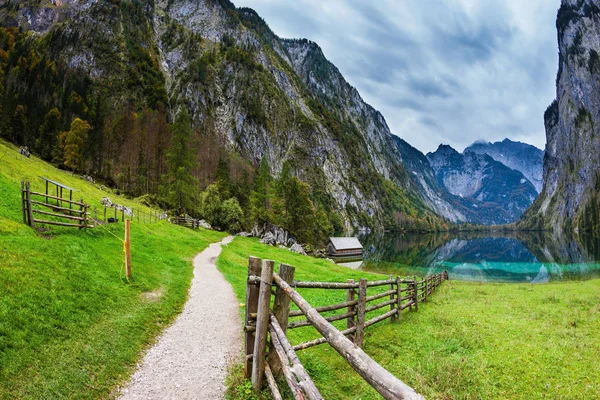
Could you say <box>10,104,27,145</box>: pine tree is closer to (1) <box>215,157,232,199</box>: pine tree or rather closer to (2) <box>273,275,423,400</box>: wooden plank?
(1) <box>215,157,232,199</box>: pine tree

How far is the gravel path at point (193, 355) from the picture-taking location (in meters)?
7.62

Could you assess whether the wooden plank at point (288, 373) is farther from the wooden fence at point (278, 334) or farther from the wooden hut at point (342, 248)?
the wooden hut at point (342, 248)

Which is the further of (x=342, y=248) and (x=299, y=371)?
(x=342, y=248)

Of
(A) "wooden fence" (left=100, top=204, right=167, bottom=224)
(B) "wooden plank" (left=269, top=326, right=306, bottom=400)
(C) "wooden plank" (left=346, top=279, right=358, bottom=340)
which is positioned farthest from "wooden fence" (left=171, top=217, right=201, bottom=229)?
(B) "wooden plank" (left=269, top=326, right=306, bottom=400)

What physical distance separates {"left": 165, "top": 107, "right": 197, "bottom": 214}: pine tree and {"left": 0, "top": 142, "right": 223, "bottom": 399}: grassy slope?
43.5m

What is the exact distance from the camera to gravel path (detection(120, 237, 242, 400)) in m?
7.62

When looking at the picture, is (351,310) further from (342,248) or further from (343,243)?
(343,243)

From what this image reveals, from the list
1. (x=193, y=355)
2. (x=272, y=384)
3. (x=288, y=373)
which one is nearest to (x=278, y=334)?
(x=272, y=384)

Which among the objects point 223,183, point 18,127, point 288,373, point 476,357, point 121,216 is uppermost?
point 18,127

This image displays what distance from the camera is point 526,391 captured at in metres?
8.43

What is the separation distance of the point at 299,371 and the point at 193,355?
22.6ft

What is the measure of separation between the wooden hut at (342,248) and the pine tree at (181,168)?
4296 cm

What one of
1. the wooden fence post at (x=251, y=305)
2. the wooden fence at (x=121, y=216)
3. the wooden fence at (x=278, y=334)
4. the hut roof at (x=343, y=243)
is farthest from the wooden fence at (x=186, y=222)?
the wooden fence post at (x=251, y=305)

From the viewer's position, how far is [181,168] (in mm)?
61125
